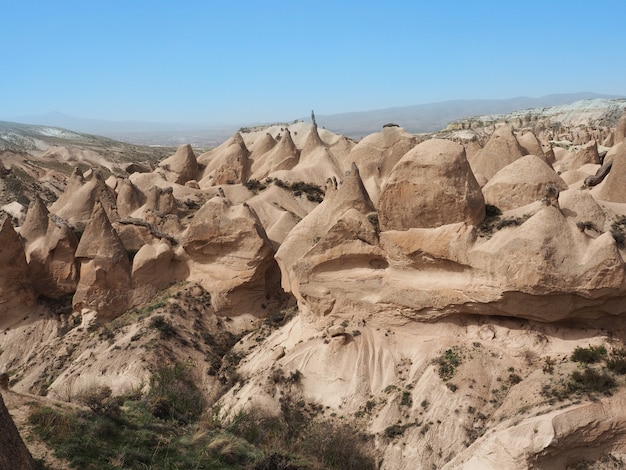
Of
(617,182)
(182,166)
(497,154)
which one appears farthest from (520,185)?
(182,166)

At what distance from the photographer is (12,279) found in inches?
921

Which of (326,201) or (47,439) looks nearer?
(47,439)

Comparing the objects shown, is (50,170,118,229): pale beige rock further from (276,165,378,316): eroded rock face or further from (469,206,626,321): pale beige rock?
(469,206,626,321): pale beige rock

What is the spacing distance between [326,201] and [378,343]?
20.3 feet

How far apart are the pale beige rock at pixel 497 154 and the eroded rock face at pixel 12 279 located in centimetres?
2105

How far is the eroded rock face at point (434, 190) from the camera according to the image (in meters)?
16.2

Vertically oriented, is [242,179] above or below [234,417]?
above

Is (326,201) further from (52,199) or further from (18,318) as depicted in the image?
(52,199)

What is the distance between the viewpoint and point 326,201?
68.5 feet

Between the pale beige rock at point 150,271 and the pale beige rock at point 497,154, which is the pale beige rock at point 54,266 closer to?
the pale beige rock at point 150,271

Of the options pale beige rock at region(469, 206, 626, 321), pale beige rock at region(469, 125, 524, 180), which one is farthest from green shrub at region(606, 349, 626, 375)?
pale beige rock at region(469, 125, 524, 180)

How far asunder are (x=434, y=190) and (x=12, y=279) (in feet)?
60.3

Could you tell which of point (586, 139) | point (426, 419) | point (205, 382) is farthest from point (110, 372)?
point (586, 139)

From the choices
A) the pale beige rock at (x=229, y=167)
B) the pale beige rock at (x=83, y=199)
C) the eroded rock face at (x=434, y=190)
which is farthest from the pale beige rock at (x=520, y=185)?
the pale beige rock at (x=229, y=167)
